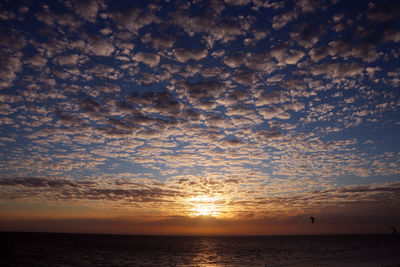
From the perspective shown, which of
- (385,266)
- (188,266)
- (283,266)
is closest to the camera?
(385,266)

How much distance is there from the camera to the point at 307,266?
45.3m

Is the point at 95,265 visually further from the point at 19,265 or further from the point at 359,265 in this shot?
the point at 359,265

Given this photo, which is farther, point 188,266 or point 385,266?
point 188,266

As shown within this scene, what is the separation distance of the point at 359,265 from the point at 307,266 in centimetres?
858

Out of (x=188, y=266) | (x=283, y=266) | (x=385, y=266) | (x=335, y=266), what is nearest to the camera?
(x=385, y=266)

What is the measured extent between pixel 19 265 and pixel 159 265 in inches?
1020

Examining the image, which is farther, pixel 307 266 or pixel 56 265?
pixel 56 265

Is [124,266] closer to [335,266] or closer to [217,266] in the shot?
[217,266]

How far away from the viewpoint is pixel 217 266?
50.2 meters

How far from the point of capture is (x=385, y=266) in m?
41.4

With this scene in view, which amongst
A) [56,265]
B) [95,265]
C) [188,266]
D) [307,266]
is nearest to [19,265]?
[56,265]

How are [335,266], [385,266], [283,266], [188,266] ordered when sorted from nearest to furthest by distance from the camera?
[385,266]
[335,266]
[283,266]
[188,266]

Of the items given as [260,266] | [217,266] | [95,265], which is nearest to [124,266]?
[95,265]

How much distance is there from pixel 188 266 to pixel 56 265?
81.5ft
